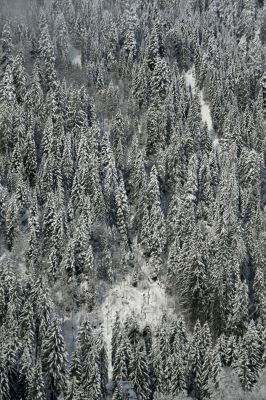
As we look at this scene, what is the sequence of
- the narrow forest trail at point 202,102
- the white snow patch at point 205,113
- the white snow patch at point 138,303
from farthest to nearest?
the white snow patch at point 205,113, the narrow forest trail at point 202,102, the white snow patch at point 138,303

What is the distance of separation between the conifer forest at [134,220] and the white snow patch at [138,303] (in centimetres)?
24

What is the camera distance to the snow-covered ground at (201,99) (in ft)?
417

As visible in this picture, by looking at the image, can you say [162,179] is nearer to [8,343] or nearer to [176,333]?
[176,333]

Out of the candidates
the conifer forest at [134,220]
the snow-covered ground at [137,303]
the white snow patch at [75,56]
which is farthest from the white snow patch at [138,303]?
the white snow patch at [75,56]

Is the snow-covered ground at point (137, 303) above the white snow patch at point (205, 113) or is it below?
below

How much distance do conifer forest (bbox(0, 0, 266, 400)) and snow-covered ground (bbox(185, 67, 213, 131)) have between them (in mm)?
586

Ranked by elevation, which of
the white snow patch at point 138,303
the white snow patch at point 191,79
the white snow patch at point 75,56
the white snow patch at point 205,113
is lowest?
the white snow patch at point 138,303

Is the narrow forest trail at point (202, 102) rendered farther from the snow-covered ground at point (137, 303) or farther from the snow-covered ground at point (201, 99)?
the snow-covered ground at point (137, 303)

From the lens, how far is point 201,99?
133375mm

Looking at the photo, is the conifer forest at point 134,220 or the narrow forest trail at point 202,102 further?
the narrow forest trail at point 202,102

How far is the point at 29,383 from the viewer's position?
→ 216 feet

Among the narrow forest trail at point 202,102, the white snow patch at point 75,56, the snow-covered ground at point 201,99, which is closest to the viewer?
the narrow forest trail at point 202,102

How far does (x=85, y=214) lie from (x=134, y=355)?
29.8m

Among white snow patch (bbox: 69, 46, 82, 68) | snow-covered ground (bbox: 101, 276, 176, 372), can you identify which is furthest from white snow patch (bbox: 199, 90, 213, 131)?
snow-covered ground (bbox: 101, 276, 176, 372)
